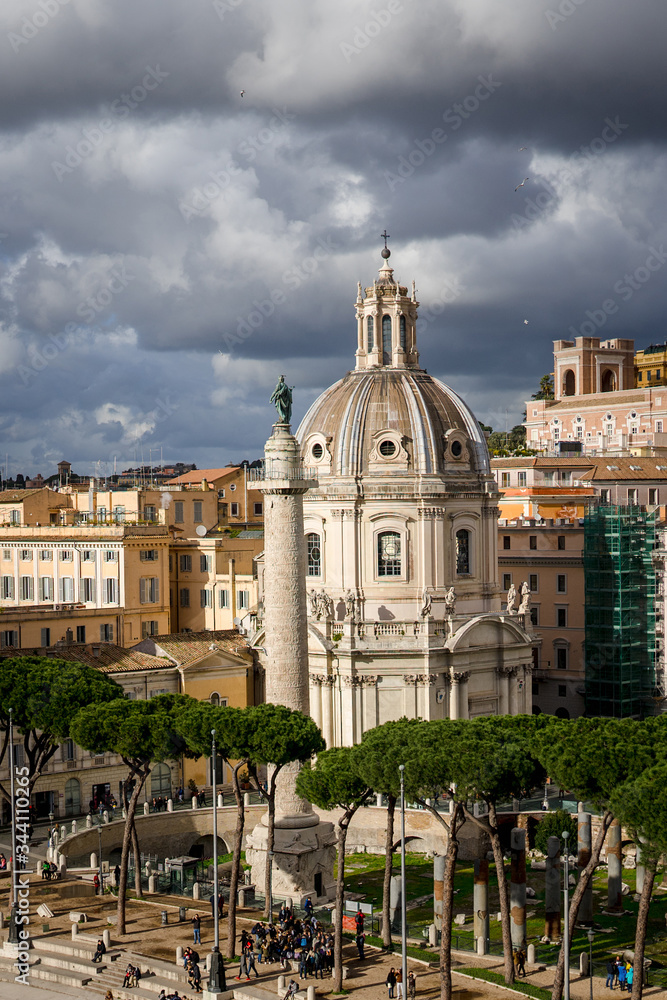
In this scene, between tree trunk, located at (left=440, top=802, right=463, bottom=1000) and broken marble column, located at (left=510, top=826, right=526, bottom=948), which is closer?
tree trunk, located at (left=440, top=802, right=463, bottom=1000)

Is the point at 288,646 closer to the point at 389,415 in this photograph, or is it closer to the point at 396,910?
the point at 396,910

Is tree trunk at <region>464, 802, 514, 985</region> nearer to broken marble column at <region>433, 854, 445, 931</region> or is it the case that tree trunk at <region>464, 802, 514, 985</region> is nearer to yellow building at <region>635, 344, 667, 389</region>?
broken marble column at <region>433, 854, 445, 931</region>

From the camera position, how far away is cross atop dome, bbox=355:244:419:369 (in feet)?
249

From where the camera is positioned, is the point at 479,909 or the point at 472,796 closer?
the point at 472,796

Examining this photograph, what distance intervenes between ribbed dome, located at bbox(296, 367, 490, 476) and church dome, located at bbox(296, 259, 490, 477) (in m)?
0.05

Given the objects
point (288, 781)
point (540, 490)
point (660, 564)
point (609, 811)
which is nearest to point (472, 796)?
point (609, 811)

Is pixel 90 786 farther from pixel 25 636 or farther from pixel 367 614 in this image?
pixel 367 614

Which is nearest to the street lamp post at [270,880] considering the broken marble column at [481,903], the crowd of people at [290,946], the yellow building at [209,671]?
the crowd of people at [290,946]

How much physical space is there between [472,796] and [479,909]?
7.11m

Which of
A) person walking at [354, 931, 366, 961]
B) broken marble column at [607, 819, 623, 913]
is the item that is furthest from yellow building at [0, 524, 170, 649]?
broken marble column at [607, 819, 623, 913]

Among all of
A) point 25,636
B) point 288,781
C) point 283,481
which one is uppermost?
point 283,481

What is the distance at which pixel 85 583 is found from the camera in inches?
3228

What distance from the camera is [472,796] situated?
4516 cm

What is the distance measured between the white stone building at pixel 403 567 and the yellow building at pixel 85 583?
8412mm
